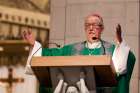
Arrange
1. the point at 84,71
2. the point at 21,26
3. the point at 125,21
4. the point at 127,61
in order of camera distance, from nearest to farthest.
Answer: the point at 84,71 < the point at 127,61 < the point at 125,21 < the point at 21,26

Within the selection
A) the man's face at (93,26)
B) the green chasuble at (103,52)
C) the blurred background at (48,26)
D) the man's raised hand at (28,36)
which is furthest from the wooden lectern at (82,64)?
the blurred background at (48,26)

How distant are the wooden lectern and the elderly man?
0.10 meters

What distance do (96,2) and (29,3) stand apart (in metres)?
1.54

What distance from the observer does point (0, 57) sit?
670cm

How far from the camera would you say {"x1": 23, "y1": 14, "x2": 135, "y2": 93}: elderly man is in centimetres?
356

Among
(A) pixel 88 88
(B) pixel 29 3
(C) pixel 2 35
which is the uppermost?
(B) pixel 29 3

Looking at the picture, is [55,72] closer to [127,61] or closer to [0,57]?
[127,61]

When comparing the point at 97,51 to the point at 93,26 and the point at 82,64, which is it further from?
the point at 82,64

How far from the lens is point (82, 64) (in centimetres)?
343

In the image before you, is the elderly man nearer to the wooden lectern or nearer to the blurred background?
the wooden lectern

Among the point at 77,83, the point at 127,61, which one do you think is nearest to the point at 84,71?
the point at 77,83

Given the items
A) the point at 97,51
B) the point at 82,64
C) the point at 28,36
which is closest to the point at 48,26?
the point at 97,51

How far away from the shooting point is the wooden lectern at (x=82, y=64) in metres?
3.41

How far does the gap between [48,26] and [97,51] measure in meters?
2.59
